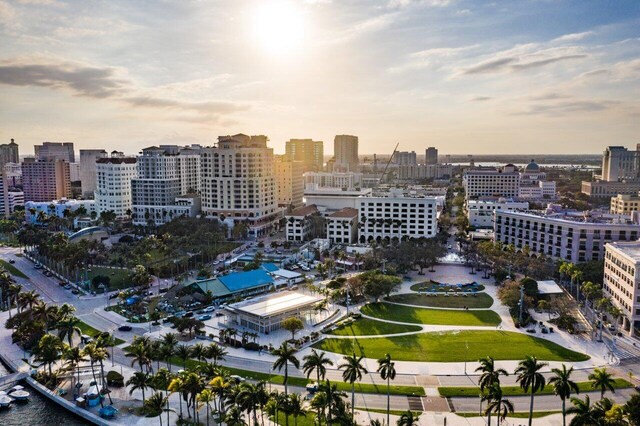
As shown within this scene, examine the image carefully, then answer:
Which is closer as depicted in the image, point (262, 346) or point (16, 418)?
point (16, 418)

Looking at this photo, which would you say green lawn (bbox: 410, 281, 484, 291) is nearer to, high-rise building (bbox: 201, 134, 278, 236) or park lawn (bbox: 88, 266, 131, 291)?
park lawn (bbox: 88, 266, 131, 291)

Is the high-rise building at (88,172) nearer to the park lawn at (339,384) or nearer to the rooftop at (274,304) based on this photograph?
the rooftop at (274,304)

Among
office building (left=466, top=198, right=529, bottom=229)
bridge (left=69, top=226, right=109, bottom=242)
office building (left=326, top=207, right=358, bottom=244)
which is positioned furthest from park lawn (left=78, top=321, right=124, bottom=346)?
office building (left=466, top=198, right=529, bottom=229)

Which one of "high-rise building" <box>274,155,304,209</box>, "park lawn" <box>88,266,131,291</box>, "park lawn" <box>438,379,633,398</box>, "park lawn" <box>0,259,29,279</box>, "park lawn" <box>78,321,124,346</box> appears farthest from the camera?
"high-rise building" <box>274,155,304,209</box>

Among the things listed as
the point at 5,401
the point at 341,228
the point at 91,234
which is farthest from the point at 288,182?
the point at 5,401

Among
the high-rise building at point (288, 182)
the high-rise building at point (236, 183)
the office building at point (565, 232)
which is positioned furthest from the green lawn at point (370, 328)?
the high-rise building at point (288, 182)

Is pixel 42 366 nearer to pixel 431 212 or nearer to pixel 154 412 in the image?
pixel 154 412

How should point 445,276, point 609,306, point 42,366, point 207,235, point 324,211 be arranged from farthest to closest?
point 324,211, point 207,235, point 445,276, point 609,306, point 42,366

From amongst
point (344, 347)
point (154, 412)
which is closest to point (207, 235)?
point (344, 347)
